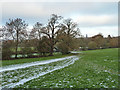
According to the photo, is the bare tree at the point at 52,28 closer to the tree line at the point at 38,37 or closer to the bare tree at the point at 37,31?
the tree line at the point at 38,37

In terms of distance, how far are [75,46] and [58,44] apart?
3.26 metres

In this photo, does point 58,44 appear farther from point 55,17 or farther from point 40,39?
point 55,17

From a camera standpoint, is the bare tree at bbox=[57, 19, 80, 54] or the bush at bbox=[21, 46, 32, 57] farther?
the bare tree at bbox=[57, 19, 80, 54]

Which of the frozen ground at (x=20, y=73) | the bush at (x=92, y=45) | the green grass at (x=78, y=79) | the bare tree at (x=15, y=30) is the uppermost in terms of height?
the bare tree at (x=15, y=30)

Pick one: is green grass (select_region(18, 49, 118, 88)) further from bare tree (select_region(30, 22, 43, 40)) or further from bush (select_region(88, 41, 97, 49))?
bush (select_region(88, 41, 97, 49))

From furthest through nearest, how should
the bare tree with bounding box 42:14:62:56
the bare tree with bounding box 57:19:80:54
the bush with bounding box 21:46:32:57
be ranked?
the bare tree with bounding box 57:19:80:54 < the bare tree with bounding box 42:14:62:56 < the bush with bounding box 21:46:32:57

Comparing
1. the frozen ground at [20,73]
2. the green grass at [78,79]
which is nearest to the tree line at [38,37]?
the frozen ground at [20,73]

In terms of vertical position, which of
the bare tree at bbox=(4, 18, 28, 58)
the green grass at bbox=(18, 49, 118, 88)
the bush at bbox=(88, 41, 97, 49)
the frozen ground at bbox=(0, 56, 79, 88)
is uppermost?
the bare tree at bbox=(4, 18, 28, 58)

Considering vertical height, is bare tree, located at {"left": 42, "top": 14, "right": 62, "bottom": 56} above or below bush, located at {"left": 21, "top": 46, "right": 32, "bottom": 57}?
above

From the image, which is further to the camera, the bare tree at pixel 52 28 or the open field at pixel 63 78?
the bare tree at pixel 52 28

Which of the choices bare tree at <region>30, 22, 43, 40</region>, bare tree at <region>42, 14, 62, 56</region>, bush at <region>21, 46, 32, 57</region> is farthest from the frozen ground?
bare tree at <region>42, 14, 62, 56</region>

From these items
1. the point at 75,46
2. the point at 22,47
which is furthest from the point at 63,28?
the point at 22,47

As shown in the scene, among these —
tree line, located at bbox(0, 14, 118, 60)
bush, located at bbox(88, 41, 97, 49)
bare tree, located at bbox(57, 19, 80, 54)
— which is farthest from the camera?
bush, located at bbox(88, 41, 97, 49)

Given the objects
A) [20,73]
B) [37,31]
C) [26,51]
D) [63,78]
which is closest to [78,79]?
[63,78]
